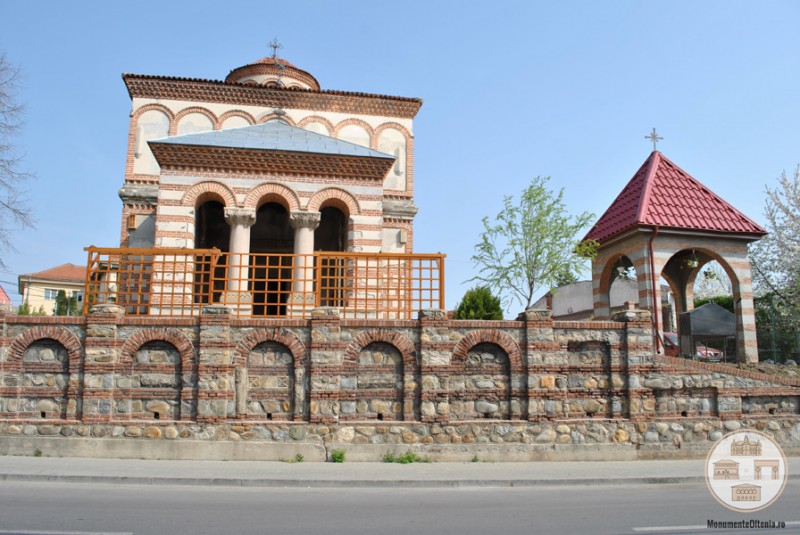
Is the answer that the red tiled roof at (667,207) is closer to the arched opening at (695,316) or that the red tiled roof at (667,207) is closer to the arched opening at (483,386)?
the arched opening at (695,316)

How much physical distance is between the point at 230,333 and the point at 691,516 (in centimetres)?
820

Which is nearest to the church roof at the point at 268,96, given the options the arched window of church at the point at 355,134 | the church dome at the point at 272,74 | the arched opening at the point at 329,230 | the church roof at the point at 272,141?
the arched window of church at the point at 355,134

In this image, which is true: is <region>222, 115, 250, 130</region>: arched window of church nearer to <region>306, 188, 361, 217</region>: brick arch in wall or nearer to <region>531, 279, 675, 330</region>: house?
<region>306, 188, 361, 217</region>: brick arch in wall

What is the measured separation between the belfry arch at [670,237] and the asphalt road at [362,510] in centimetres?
691

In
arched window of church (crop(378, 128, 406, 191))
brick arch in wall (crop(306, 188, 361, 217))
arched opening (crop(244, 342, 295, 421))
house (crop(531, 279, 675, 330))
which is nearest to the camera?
arched opening (crop(244, 342, 295, 421))

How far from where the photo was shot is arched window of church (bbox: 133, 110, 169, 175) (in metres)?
23.7

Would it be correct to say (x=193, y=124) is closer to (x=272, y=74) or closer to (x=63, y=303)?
(x=272, y=74)

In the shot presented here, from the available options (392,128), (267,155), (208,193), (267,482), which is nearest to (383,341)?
(267,482)

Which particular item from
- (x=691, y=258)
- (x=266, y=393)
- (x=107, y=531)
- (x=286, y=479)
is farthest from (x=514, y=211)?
(x=107, y=531)

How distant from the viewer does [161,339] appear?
11.5m

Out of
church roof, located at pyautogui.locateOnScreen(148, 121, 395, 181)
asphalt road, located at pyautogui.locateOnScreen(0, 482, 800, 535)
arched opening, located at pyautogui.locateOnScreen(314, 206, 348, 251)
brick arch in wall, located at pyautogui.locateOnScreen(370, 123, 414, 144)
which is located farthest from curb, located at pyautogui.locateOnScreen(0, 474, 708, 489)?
brick arch in wall, located at pyautogui.locateOnScreen(370, 123, 414, 144)

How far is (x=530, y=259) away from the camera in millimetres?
22781

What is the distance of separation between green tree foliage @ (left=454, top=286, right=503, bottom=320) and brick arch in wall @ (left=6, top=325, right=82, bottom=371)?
11273 millimetres

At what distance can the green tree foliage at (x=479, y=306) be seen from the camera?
19.0 m
